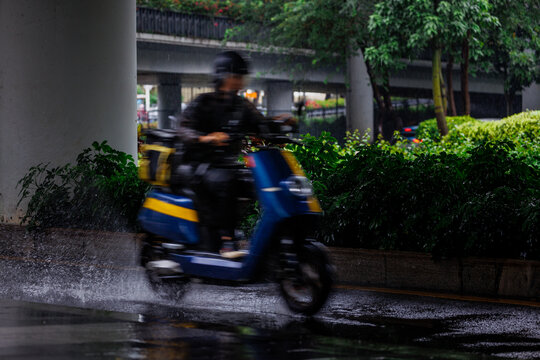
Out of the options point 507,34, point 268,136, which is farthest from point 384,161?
point 507,34

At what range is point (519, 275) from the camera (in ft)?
26.1

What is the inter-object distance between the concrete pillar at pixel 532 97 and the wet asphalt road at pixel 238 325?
1590 inches

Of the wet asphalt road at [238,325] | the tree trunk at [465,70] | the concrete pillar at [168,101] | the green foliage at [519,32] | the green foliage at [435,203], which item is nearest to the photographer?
Result: the wet asphalt road at [238,325]

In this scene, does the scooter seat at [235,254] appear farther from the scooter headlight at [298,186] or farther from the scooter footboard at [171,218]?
the scooter headlight at [298,186]

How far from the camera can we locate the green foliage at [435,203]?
8.27 metres

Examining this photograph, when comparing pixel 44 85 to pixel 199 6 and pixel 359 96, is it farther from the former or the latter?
pixel 359 96

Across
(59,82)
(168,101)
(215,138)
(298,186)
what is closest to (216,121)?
(215,138)

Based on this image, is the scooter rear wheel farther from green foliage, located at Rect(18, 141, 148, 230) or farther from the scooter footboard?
green foliage, located at Rect(18, 141, 148, 230)

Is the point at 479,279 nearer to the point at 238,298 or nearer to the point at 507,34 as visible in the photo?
the point at 238,298

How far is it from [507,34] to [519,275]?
28.7 metres

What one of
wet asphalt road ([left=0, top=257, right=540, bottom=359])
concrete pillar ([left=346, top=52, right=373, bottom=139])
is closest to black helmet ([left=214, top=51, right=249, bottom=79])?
wet asphalt road ([left=0, top=257, right=540, bottom=359])

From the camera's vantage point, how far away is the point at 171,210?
7613 mm

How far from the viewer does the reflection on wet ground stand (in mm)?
5633

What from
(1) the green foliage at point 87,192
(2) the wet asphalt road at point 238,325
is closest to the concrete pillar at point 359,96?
(1) the green foliage at point 87,192
